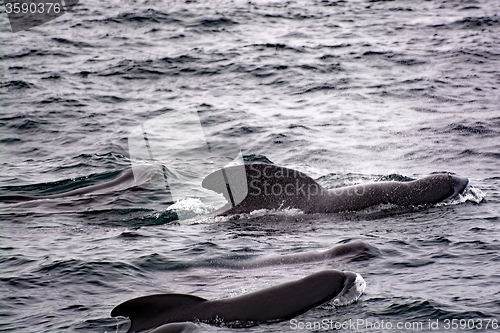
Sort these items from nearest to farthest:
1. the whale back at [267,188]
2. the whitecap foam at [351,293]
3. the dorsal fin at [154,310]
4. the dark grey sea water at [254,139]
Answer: the dorsal fin at [154,310]
the whitecap foam at [351,293]
the dark grey sea water at [254,139]
the whale back at [267,188]

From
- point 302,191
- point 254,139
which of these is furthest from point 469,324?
point 254,139

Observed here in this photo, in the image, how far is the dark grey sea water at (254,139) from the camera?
8031 mm

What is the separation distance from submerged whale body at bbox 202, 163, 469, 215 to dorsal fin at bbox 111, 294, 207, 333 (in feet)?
12.7

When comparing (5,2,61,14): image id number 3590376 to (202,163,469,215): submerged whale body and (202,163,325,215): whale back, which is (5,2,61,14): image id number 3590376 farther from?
(202,163,469,215): submerged whale body

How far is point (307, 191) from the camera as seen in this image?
35.3 feet

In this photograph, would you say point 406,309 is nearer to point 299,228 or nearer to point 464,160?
point 299,228

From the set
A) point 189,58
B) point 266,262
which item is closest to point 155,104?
point 189,58

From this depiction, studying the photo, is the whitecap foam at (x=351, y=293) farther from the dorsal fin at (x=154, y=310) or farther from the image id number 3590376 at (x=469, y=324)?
the dorsal fin at (x=154, y=310)
